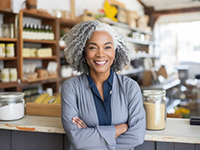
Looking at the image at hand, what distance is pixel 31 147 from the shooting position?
1.72 meters

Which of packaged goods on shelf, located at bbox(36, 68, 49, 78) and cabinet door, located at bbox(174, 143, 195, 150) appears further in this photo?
packaged goods on shelf, located at bbox(36, 68, 49, 78)

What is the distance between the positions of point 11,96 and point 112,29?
868 mm

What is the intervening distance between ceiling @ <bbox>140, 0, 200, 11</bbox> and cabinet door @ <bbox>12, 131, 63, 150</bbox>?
7.48m

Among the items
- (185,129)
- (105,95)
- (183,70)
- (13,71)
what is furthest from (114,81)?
(183,70)

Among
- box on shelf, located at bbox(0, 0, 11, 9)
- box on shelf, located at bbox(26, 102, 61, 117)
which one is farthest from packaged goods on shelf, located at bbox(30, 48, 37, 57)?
box on shelf, located at bbox(26, 102, 61, 117)

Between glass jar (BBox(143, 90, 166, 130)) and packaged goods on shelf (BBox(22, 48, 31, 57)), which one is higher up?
packaged goods on shelf (BBox(22, 48, 31, 57))

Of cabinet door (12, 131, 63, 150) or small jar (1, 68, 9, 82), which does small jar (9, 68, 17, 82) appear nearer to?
small jar (1, 68, 9, 82)

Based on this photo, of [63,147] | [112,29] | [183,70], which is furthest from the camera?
[183,70]

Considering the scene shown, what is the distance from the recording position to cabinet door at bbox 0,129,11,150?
177cm

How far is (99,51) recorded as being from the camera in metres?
1.45

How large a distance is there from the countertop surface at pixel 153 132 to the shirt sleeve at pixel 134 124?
0.40ft

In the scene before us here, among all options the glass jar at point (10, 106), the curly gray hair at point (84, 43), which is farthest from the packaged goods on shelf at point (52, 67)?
the curly gray hair at point (84, 43)

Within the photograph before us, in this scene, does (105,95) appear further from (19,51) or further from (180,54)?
(180,54)

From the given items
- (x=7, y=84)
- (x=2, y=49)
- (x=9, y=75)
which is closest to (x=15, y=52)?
(x=2, y=49)
